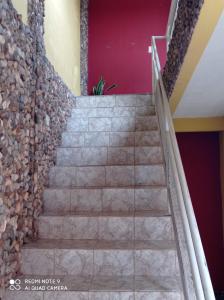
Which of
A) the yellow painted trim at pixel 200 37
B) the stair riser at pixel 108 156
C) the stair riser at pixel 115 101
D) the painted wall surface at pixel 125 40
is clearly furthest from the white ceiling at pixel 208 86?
the painted wall surface at pixel 125 40

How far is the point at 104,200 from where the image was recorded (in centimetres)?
270

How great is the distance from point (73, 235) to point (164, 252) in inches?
28.8

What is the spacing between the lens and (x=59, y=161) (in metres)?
3.27

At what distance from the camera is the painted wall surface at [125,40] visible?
5855 millimetres

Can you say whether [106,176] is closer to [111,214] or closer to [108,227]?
[111,214]

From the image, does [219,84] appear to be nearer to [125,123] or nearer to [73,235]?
[125,123]

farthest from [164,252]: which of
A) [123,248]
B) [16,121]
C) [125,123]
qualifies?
[125,123]

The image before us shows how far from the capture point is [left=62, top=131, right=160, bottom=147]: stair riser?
3510 mm

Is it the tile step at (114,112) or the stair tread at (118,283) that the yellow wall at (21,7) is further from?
the stair tread at (118,283)

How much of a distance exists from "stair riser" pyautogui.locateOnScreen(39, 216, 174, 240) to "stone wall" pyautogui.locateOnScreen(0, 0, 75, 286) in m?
0.13

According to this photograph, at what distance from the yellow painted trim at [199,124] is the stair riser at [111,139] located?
3.11 feet

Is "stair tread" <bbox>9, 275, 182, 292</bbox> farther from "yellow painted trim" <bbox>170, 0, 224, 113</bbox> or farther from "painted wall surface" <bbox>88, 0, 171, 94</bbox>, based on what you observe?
"painted wall surface" <bbox>88, 0, 171, 94</bbox>

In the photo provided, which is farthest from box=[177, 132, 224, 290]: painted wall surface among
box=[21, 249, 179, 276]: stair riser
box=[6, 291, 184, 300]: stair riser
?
box=[6, 291, 184, 300]: stair riser

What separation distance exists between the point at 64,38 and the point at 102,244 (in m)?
3.02
